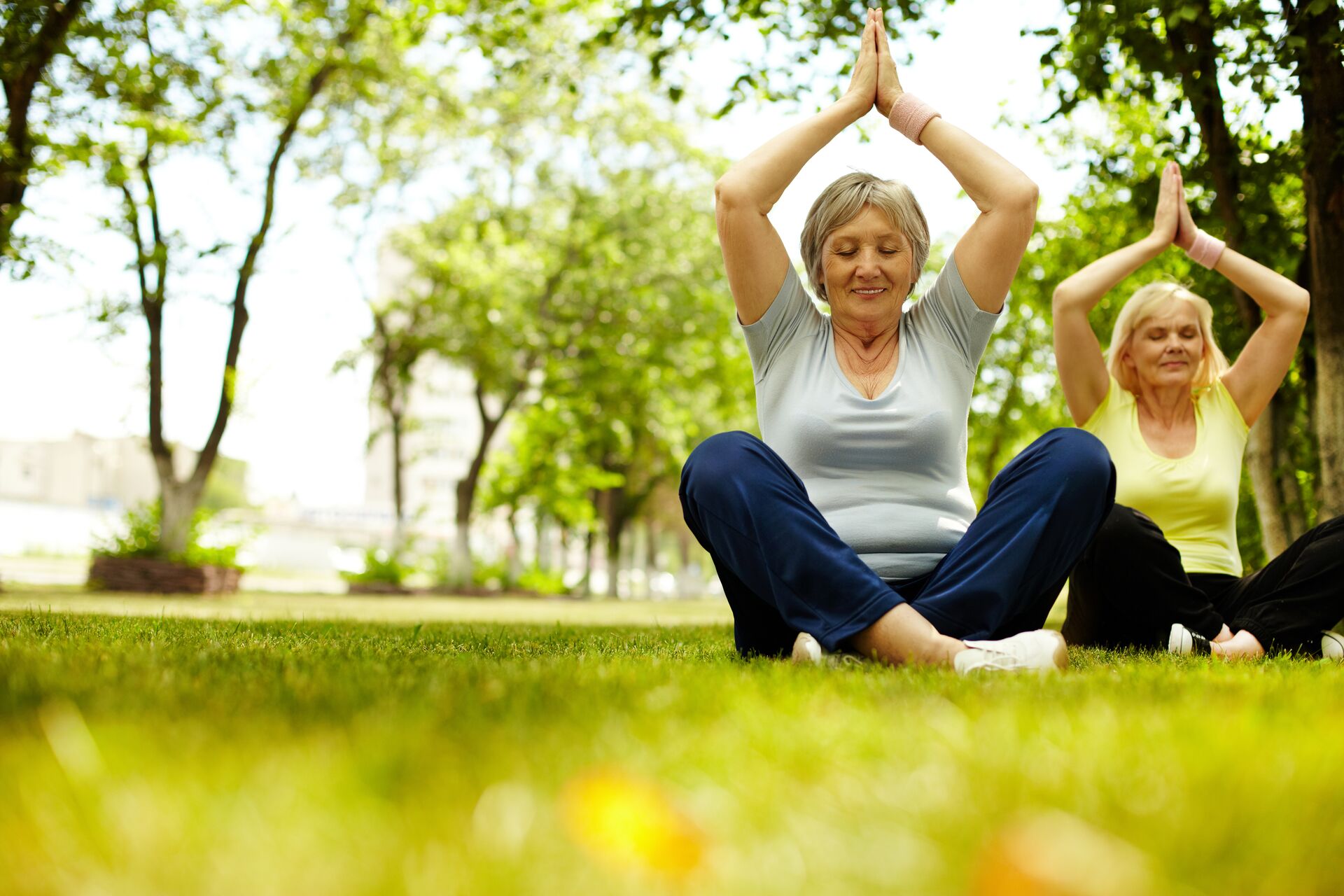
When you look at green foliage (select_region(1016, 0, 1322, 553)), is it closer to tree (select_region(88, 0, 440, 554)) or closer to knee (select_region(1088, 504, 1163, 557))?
knee (select_region(1088, 504, 1163, 557))

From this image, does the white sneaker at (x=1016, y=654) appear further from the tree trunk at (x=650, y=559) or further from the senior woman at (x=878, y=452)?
the tree trunk at (x=650, y=559)

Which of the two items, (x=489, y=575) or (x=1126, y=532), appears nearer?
(x=1126, y=532)

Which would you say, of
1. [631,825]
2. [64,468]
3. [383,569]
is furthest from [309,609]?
[64,468]

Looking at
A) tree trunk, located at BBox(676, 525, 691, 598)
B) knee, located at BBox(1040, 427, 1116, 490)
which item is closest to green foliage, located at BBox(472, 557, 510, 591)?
tree trunk, located at BBox(676, 525, 691, 598)

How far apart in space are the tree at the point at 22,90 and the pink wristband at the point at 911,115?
10449mm

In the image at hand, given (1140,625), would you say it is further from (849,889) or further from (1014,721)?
(849,889)

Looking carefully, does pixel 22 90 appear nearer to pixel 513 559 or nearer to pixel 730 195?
pixel 730 195

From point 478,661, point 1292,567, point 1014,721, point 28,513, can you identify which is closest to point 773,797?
point 1014,721

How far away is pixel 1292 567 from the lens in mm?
4207

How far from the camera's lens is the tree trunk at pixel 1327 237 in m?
6.50

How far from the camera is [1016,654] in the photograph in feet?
9.34

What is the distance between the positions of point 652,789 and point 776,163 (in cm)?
256

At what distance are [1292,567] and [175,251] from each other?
18.9 metres

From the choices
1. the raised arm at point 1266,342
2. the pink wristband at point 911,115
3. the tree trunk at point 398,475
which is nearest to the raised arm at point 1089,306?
the raised arm at point 1266,342
